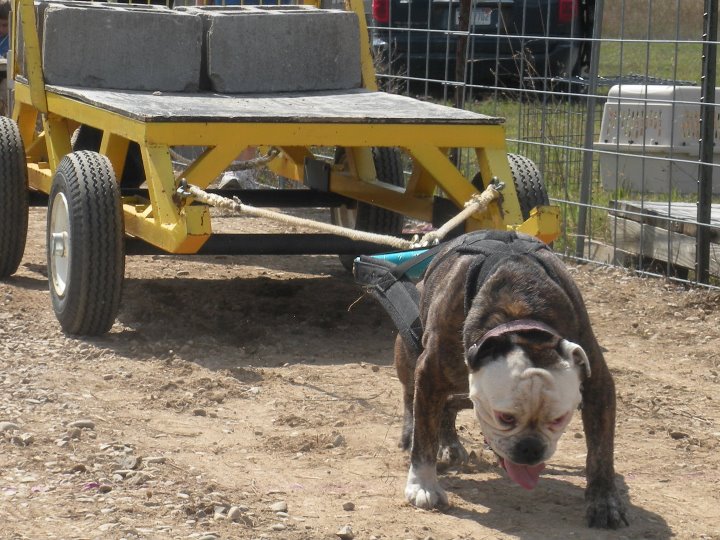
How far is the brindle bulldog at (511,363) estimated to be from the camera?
3346 mm

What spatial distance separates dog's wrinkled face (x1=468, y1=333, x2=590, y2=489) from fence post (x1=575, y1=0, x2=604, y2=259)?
4.51 m

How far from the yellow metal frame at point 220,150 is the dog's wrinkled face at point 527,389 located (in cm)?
211

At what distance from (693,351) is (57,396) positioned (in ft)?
9.67

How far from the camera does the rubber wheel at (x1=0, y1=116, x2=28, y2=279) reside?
6797mm

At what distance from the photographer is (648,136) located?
316 inches

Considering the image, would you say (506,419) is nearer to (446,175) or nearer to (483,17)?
(446,175)

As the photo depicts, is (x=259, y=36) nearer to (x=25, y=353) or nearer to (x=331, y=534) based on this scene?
(x=25, y=353)

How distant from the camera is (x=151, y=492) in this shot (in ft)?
13.0

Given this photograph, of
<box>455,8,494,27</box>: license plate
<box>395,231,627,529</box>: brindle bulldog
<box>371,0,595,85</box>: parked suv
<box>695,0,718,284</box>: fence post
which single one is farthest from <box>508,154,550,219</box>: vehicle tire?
<box>455,8,494,27</box>: license plate

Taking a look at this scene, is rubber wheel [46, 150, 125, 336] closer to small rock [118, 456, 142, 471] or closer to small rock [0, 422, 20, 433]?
small rock [0, 422, 20, 433]

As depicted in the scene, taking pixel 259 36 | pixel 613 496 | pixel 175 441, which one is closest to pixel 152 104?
pixel 259 36

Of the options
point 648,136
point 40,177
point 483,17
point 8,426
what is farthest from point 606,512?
point 483,17

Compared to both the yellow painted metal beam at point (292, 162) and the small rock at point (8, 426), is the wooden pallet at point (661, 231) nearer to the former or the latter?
the yellow painted metal beam at point (292, 162)

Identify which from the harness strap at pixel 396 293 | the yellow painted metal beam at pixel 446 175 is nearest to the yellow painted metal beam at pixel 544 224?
the yellow painted metal beam at pixel 446 175
